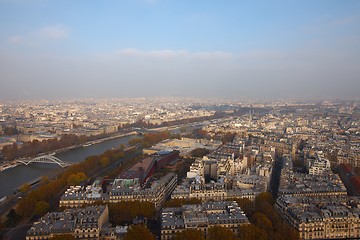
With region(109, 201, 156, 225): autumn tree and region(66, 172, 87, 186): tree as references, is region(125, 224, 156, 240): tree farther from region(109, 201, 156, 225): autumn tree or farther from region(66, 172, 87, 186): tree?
region(66, 172, 87, 186): tree

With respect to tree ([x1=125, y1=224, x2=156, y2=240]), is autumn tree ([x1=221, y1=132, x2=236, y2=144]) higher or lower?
lower

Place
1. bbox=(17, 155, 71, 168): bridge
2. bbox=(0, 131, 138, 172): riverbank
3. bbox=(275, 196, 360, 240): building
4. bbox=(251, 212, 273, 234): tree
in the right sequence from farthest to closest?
bbox=(17, 155, 71, 168): bridge → bbox=(0, 131, 138, 172): riverbank → bbox=(275, 196, 360, 240): building → bbox=(251, 212, 273, 234): tree

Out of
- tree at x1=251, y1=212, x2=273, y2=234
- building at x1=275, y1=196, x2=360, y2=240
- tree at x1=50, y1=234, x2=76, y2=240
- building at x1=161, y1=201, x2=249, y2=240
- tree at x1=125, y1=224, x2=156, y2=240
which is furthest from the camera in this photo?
building at x1=275, y1=196, x2=360, y2=240

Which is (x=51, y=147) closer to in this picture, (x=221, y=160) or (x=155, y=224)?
(x=221, y=160)

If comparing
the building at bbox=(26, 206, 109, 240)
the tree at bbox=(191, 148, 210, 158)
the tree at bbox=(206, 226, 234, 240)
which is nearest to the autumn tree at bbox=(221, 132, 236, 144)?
the tree at bbox=(191, 148, 210, 158)

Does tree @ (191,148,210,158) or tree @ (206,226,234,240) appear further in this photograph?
tree @ (191,148,210,158)

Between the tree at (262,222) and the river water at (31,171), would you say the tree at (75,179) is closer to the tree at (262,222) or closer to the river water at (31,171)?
the river water at (31,171)

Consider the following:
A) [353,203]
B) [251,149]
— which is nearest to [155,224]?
[353,203]
